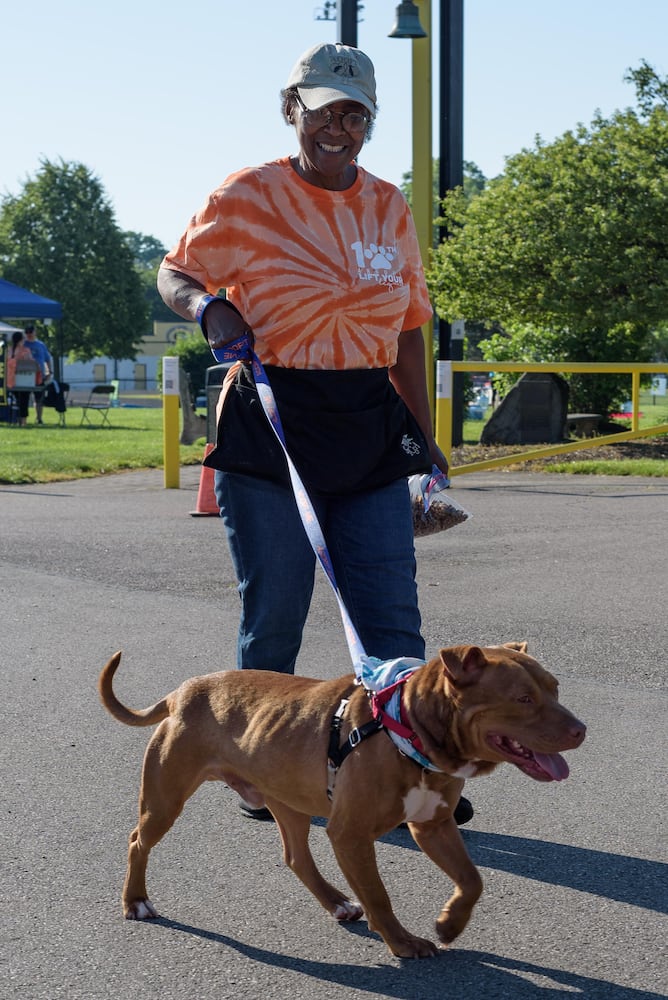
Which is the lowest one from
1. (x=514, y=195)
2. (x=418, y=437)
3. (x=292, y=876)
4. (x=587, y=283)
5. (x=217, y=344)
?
(x=292, y=876)

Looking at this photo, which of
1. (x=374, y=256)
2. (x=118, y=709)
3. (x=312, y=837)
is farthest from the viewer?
(x=312, y=837)

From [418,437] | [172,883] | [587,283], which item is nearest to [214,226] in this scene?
[418,437]

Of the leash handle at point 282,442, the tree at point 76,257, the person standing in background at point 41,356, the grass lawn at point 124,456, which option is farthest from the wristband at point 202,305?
the tree at point 76,257

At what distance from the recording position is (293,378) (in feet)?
12.8

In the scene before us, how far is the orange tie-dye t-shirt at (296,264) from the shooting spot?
3.83 meters

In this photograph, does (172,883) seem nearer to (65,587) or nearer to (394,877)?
(394,877)

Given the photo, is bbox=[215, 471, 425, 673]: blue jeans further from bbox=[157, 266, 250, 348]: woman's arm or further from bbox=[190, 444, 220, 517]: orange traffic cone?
bbox=[190, 444, 220, 517]: orange traffic cone

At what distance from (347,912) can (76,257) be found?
61560 mm

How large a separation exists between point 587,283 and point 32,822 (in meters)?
15.4

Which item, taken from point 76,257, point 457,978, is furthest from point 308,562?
point 76,257

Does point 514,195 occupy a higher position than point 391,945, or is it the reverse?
point 514,195

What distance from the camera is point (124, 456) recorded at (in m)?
17.2

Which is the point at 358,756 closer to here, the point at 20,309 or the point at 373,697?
the point at 373,697

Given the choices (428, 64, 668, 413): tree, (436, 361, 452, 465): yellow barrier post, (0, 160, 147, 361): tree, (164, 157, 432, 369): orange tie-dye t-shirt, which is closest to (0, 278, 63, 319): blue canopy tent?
(428, 64, 668, 413): tree
